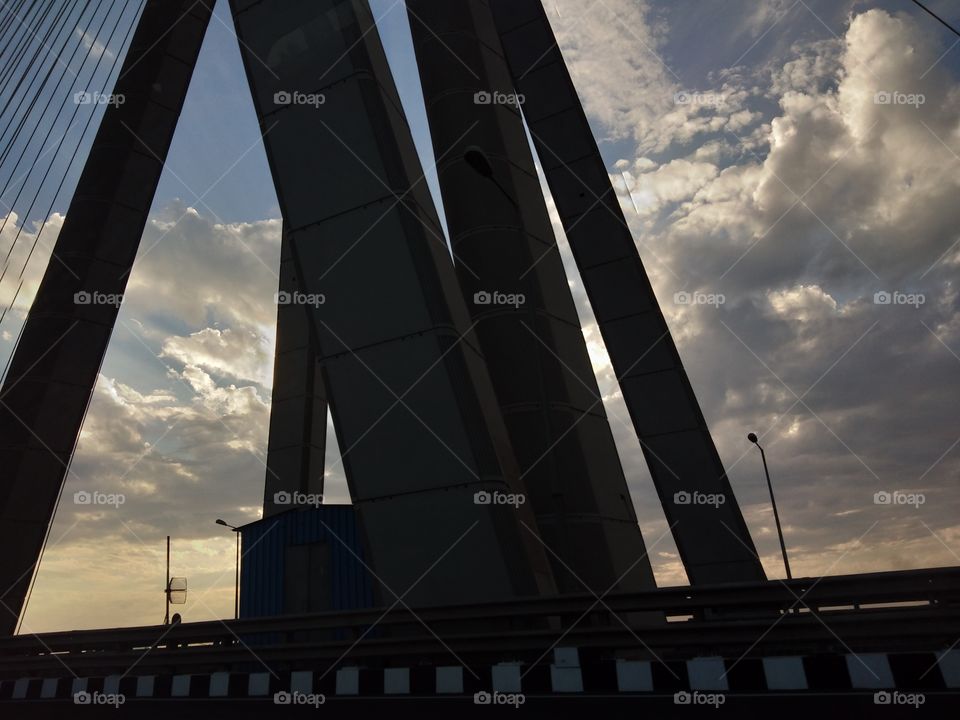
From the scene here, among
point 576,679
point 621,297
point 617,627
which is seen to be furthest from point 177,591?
point 617,627

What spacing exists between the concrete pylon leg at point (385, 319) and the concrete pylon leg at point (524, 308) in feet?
7.77

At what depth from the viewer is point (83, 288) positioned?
17.9 m

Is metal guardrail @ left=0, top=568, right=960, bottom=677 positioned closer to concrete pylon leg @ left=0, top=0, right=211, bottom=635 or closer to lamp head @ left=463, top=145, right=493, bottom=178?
lamp head @ left=463, top=145, right=493, bottom=178

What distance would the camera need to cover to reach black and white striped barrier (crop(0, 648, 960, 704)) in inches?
223

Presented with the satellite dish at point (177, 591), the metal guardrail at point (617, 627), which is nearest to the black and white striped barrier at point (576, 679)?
the metal guardrail at point (617, 627)

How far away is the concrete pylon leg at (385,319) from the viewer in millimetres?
8609

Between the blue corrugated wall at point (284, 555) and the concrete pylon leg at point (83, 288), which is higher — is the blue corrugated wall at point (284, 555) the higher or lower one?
the lower one

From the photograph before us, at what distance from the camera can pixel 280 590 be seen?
16719 mm

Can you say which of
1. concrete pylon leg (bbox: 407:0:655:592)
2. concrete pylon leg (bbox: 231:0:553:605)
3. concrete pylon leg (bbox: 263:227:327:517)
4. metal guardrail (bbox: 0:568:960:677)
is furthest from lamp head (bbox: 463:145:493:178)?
concrete pylon leg (bbox: 263:227:327:517)

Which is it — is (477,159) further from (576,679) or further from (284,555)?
(284,555)

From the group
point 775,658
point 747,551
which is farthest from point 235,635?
point 747,551

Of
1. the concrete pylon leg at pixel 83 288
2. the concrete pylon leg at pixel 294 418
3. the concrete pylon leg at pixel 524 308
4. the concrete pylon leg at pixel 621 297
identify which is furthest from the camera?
the concrete pylon leg at pixel 294 418

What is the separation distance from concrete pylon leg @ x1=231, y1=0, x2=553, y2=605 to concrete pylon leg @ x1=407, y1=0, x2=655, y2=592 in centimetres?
237

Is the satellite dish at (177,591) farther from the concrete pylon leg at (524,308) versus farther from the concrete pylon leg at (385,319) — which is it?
the concrete pylon leg at (385,319)
